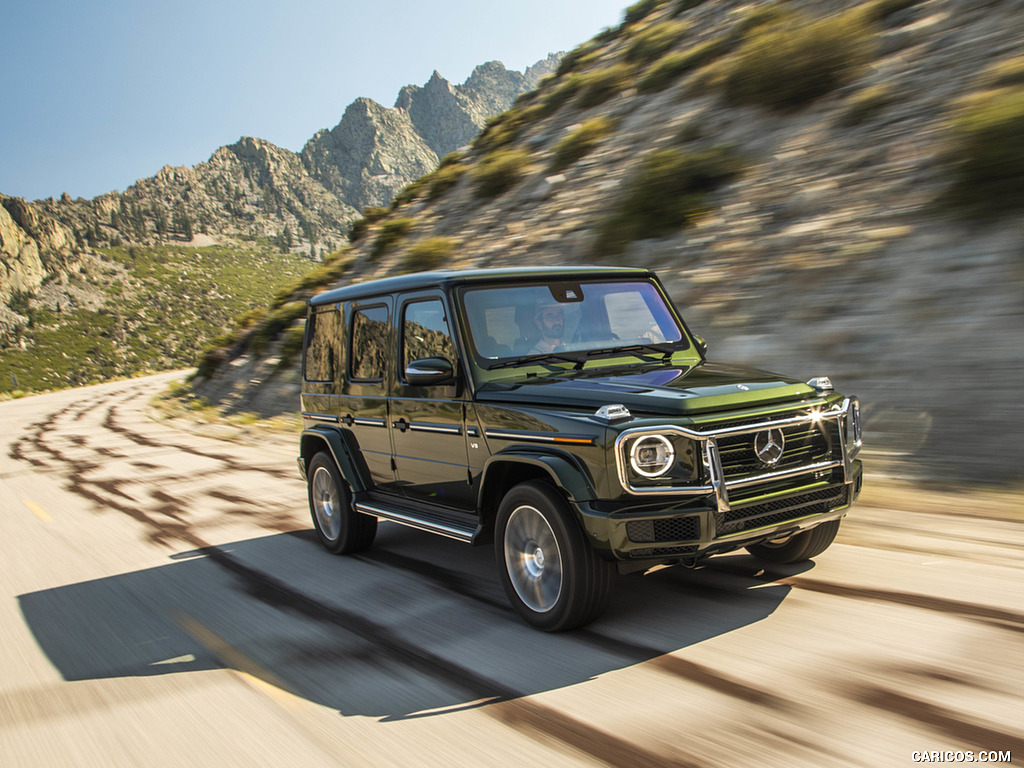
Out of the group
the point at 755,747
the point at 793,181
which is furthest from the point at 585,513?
the point at 793,181

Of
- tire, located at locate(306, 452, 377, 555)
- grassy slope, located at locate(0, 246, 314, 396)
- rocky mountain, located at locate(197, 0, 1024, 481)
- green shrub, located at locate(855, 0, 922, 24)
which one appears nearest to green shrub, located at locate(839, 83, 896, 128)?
rocky mountain, located at locate(197, 0, 1024, 481)

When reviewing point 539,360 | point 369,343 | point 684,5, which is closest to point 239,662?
point 539,360

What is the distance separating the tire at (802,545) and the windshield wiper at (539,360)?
4.87 feet

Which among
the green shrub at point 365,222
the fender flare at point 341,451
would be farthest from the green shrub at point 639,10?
the fender flare at point 341,451

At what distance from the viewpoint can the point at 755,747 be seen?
3076mm

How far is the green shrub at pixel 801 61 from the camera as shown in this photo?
1352 cm

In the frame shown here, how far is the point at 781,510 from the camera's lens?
4.22 meters

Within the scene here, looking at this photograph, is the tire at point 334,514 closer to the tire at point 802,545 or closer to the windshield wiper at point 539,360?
the windshield wiper at point 539,360

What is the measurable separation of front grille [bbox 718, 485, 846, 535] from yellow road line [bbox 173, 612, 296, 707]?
2204 mm

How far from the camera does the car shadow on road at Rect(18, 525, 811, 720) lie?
3.96 meters

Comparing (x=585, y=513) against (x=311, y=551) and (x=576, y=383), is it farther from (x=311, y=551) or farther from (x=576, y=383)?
(x=311, y=551)

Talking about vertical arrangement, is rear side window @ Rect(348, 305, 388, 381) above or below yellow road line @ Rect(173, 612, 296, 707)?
above

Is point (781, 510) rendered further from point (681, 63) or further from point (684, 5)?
point (684, 5)

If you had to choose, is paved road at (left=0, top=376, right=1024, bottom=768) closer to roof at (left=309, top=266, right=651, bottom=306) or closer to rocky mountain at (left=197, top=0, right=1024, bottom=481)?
roof at (left=309, top=266, right=651, bottom=306)
